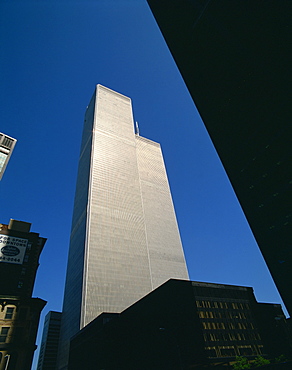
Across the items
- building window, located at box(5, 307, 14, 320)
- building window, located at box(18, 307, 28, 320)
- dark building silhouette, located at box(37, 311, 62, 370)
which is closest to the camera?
building window, located at box(5, 307, 14, 320)

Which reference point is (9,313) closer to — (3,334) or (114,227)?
(3,334)

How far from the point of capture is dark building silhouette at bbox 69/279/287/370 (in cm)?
4709

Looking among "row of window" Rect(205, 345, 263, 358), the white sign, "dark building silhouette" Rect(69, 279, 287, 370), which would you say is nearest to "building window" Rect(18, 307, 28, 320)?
the white sign

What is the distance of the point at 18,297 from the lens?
43750 mm

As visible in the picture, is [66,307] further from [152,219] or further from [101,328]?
[152,219]

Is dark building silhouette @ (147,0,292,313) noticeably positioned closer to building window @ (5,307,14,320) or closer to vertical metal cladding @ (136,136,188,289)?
vertical metal cladding @ (136,136,188,289)

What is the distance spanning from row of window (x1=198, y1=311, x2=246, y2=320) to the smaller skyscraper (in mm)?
77902

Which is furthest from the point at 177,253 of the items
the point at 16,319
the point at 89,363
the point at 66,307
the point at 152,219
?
the point at 16,319

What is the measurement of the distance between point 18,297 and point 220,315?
41549 millimetres

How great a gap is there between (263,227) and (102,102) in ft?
444

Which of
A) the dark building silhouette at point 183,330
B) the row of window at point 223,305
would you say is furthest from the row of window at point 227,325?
the row of window at point 223,305

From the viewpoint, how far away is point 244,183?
7769cm

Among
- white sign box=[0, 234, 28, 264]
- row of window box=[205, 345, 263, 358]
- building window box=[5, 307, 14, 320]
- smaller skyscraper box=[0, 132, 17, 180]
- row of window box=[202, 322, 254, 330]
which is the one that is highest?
smaller skyscraper box=[0, 132, 17, 180]

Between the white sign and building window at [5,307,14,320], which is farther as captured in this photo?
the white sign
